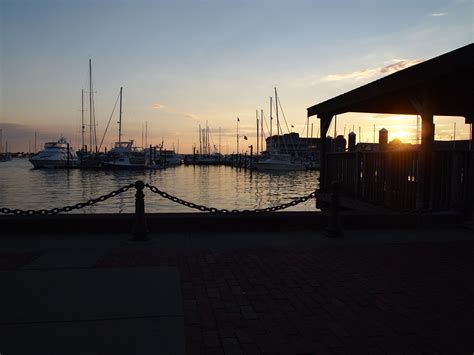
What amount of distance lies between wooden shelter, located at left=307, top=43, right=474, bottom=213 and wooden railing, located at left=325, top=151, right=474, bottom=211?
7cm

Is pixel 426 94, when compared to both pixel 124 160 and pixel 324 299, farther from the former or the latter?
pixel 124 160

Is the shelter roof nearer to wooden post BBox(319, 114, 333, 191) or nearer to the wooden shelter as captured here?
the wooden shelter

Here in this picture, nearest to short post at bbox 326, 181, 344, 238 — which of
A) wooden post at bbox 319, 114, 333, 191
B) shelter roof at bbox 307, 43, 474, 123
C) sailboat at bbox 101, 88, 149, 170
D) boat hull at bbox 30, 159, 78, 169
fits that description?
shelter roof at bbox 307, 43, 474, 123

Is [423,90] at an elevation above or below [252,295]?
above

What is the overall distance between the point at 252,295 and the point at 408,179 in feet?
24.2

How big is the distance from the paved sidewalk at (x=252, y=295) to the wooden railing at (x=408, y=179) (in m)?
2.49

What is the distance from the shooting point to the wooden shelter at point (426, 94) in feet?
27.2

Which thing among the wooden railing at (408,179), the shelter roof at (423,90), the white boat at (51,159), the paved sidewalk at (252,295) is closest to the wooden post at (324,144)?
the shelter roof at (423,90)

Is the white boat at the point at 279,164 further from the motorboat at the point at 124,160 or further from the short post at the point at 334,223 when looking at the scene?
the short post at the point at 334,223

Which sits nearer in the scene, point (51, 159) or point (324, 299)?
point (324, 299)

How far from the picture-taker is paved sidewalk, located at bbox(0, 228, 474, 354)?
379cm

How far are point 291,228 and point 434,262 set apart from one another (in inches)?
134

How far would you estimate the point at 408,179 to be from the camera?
10.7 metres

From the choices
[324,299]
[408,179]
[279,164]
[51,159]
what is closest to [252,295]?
[324,299]
